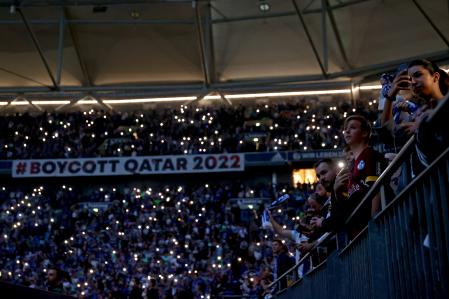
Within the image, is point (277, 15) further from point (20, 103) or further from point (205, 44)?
point (20, 103)

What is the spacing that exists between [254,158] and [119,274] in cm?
925

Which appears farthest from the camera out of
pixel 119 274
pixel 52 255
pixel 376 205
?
pixel 52 255

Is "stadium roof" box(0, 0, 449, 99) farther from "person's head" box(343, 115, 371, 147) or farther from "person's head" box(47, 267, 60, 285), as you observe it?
"person's head" box(343, 115, 371, 147)

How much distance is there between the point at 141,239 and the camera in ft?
73.6

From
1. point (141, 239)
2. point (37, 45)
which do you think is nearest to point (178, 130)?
point (37, 45)

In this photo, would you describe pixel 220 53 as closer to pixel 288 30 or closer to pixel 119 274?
pixel 288 30

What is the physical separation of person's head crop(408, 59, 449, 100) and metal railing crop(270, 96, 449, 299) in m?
0.46

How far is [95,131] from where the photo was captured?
2956 cm

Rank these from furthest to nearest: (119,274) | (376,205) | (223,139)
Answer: (223,139) → (119,274) → (376,205)

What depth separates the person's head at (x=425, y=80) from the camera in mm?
3109

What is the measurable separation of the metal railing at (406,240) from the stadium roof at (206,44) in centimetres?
1986

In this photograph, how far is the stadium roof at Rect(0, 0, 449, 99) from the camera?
79.5 ft

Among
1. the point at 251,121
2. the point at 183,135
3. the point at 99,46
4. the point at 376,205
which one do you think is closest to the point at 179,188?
the point at 183,135

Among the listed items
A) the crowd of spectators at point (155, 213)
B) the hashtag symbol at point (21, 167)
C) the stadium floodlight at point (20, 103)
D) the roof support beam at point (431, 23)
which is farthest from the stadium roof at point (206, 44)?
the hashtag symbol at point (21, 167)
